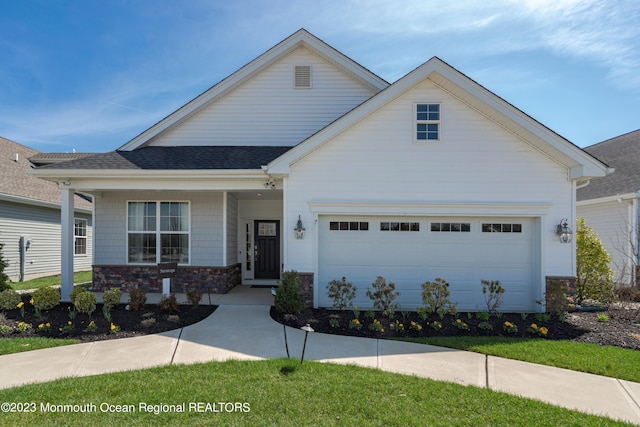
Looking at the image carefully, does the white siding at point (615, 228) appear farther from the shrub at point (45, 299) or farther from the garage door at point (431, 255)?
the shrub at point (45, 299)

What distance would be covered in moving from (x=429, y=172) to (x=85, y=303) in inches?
327

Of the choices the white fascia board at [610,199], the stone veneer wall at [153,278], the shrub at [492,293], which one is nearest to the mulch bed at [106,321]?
the stone veneer wall at [153,278]

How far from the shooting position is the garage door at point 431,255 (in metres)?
9.02

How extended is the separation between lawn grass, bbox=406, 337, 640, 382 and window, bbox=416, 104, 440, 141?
484 centimetres

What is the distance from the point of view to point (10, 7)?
1128 centimetres

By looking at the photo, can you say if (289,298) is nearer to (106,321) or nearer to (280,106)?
(106,321)

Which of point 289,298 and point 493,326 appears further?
point 289,298

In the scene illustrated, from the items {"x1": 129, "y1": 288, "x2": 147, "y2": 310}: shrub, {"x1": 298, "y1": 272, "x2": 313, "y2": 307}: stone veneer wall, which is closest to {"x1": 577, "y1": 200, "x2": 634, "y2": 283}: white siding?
{"x1": 298, "y1": 272, "x2": 313, "y2": 307}: stone veneer wall

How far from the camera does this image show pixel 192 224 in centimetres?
1128

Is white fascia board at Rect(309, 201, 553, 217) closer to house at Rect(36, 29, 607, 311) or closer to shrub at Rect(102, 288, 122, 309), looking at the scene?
house at Rect(36, 29, 607, 311)

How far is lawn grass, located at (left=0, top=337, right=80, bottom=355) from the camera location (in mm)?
5906

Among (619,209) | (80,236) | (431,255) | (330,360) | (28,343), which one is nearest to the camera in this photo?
(330,360)

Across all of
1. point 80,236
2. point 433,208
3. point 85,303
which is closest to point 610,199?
point 433,208

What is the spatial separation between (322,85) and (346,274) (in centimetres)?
660
